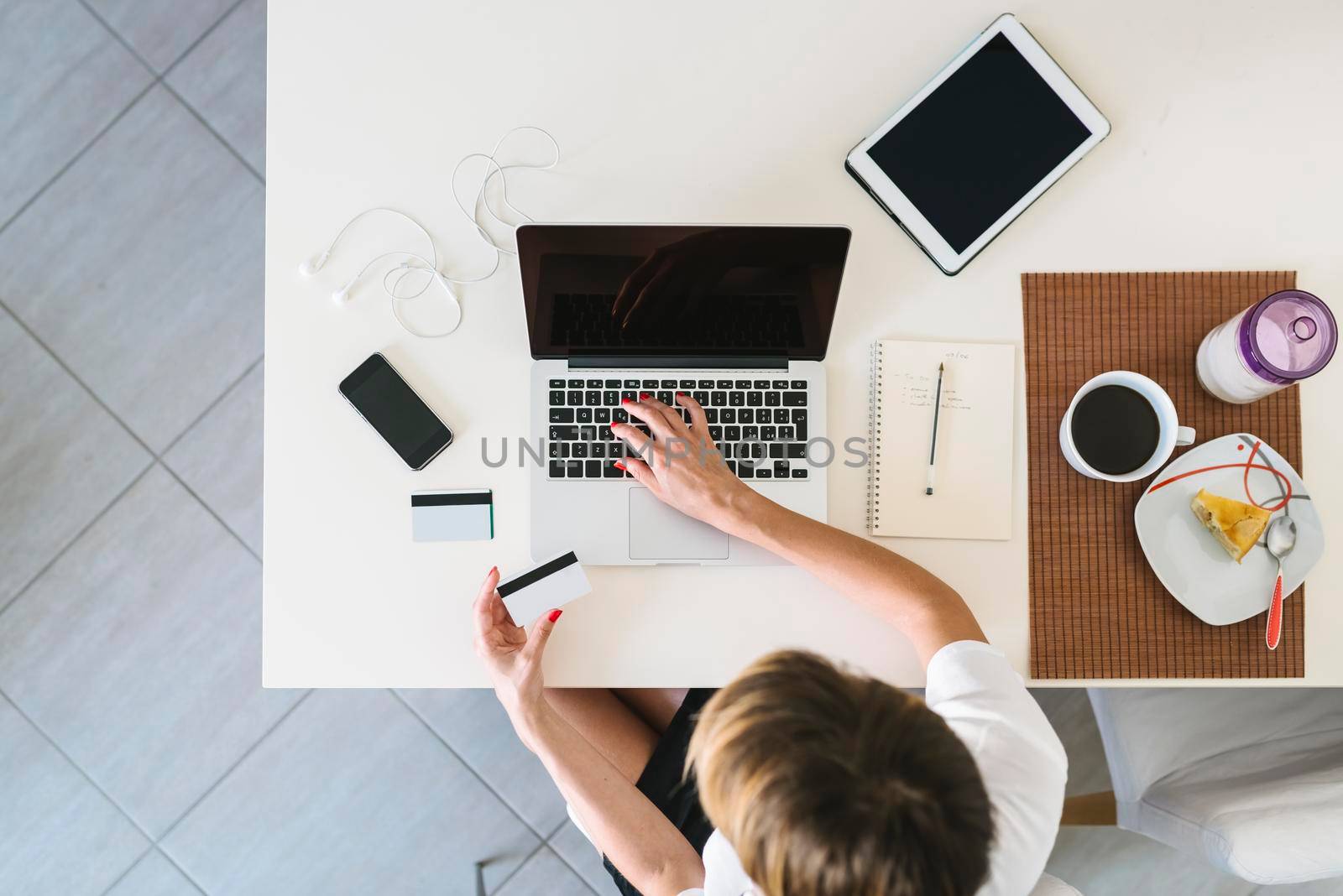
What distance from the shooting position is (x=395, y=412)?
0.93 m

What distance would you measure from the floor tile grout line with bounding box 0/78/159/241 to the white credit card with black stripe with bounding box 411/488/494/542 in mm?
1265

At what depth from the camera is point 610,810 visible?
0.95m

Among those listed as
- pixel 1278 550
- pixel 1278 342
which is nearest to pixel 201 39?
pixel 1278 342

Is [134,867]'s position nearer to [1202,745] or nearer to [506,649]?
[506,649]

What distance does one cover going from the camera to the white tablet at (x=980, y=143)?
94 cm

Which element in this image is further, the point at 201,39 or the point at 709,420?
→ the point at 201,39

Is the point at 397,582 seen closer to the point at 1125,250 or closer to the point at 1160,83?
the point at 1125,250

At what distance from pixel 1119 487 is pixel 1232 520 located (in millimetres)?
118

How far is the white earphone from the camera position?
95 centimetres

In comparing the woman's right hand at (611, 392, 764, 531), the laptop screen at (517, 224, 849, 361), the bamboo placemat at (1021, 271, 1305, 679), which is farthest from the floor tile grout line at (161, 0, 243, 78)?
the bamboo placemat at (1021, 271, 1305, 679)

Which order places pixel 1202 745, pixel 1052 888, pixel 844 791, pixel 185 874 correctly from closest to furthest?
pixel 844 791, pixel 1052 888, pixel 1202 745, pixel 185 874

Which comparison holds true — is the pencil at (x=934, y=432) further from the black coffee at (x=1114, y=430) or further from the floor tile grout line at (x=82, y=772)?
the floor tile grout line at (x=82, y=772)

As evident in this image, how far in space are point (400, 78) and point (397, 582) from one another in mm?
598

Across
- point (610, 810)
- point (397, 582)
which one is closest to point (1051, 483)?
point (610, 810)
